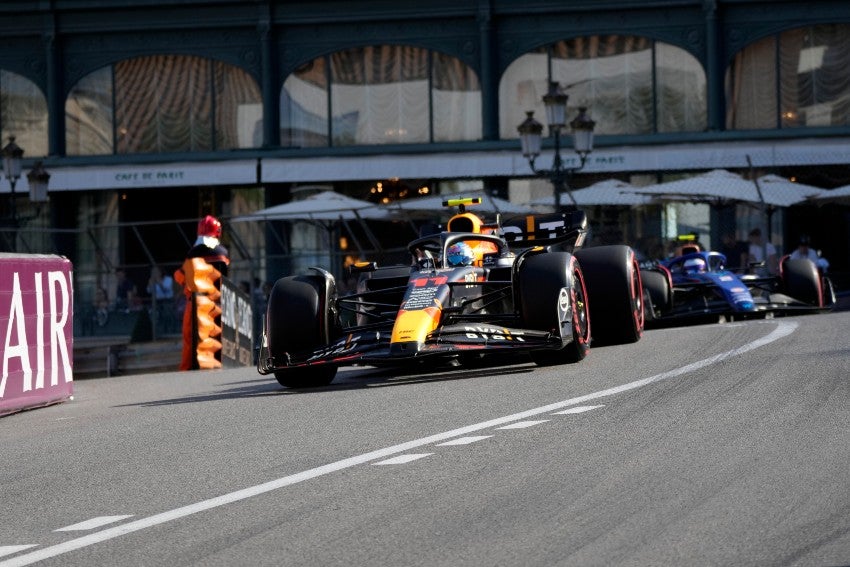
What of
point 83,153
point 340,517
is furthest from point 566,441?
point 83,153

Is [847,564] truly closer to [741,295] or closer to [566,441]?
[566,441]

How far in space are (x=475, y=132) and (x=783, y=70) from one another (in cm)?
738

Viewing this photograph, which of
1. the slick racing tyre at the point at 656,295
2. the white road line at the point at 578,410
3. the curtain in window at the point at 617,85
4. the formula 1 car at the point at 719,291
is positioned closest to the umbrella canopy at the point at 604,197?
the curtain in window at the point at 617,85

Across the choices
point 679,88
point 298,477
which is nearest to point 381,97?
point 679,88

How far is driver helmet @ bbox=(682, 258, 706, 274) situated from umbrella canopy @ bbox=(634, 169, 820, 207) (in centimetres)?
620

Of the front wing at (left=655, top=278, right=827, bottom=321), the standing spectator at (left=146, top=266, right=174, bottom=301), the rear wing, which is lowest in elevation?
the front wing at (left=655, top=278, right=827, bottom=321)

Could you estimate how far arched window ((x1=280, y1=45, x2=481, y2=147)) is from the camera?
38.0 m

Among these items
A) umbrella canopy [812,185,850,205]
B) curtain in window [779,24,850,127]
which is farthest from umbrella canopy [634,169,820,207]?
curtain in window [779,24,850,127]

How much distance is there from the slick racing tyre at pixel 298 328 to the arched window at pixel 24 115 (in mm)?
27439

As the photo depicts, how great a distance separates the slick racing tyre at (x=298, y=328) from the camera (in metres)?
13.0

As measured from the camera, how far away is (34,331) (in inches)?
531

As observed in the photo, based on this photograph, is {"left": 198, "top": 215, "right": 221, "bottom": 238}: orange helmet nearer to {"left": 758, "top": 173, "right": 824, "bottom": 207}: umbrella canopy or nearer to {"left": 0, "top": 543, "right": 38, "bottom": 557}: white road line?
{"left": 758, "top": 173, "right": 824, "bottom": 207}: umbrella canopy

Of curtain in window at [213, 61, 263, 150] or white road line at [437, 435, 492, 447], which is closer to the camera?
white road line at [437, 435, 492, 447]

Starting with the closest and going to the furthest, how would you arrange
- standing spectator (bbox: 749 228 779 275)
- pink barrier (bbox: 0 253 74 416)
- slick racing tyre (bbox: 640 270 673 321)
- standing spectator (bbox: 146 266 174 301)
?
1. pink barrier (bbox: 0 253 74 416)
2. slick racing tyre (bbox: 640 270 673 321)
3. standing spectator (bbox: 146 266 174 301)
4. standing spectator (bbox: 749 228 779 275)
